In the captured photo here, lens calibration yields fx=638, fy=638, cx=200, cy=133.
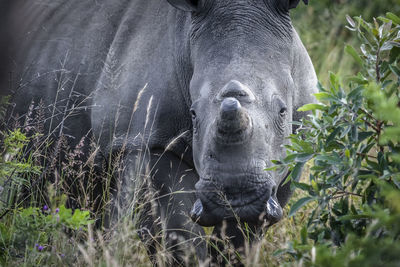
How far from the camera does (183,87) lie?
14.9 feet

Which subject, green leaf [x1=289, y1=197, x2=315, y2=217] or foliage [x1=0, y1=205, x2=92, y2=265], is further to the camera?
foliage [x1=0, y1=205, x2=92, y2=265]

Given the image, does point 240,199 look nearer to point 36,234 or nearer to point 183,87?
point 36,234

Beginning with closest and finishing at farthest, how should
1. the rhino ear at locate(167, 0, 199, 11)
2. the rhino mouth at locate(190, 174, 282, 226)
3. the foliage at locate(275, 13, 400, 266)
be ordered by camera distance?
1. the foliage at locate(275, 13, 400, 266)
2. the rhino mouth at locate(190, 174, 282, 226)
3. the rhino ear at locate(167, 0, 199, 11)

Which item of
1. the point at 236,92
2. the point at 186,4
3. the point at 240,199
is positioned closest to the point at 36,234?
the point at 240,199

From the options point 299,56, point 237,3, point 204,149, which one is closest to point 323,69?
point 299,56

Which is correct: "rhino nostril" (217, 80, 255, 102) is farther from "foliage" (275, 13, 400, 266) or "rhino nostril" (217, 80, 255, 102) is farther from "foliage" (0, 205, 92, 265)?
"foliage" (0, 205, 92, 265)

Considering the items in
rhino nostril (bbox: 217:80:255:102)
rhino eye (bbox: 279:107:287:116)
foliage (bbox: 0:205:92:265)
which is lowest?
foliage (bbox: 0:205:92:265)

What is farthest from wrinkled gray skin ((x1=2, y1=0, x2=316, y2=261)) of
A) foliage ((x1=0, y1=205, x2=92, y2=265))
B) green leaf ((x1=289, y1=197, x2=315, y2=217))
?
foliage ((x1=0, y1=205, x2=92, y2=265))

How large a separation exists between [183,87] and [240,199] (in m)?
1.33

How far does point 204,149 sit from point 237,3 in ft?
3.52

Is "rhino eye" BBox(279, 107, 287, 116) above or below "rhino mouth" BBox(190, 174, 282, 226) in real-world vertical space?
above

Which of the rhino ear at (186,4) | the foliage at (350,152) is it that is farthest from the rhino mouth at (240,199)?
the rhino ear at (186,4)

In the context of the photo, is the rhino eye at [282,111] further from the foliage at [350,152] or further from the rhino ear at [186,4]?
the rhino ear at [186,4]

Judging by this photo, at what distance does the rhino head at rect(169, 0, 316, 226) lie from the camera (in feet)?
11.4
